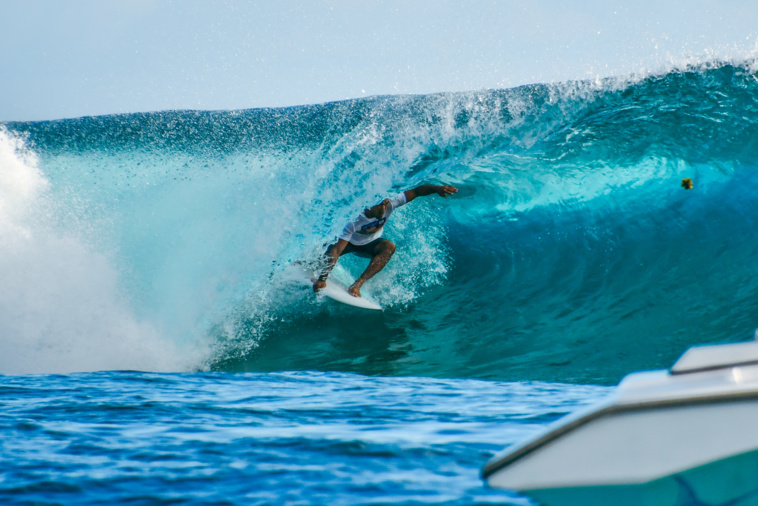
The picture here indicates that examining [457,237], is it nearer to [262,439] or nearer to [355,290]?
[355,290]

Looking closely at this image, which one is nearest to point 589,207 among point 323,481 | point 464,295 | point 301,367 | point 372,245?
point 464,295

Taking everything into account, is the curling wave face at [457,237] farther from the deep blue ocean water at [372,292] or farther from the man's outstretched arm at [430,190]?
the man's outstretched arm at [430,190]

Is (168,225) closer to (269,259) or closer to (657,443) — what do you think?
(269,259)

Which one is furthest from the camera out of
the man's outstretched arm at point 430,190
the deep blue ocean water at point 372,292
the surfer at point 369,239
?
the surfer at point 369,239

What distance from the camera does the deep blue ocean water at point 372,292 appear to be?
2475mm

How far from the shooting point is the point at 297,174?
291 inches

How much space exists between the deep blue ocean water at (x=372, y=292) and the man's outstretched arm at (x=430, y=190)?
28 centimetres

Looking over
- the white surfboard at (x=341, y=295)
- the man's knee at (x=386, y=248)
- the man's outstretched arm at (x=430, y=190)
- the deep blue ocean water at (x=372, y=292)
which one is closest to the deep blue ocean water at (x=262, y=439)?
the deep blue ocean water at (x=372, y=292)

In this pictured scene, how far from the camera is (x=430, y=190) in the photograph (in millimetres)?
6809

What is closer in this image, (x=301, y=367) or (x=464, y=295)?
(x=301, y=367)

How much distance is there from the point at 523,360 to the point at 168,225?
4.34m

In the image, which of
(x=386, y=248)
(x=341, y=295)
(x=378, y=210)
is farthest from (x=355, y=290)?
(x=378, y=210)

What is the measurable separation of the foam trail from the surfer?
1.73 metres

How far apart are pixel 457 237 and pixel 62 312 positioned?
15.8 ft
